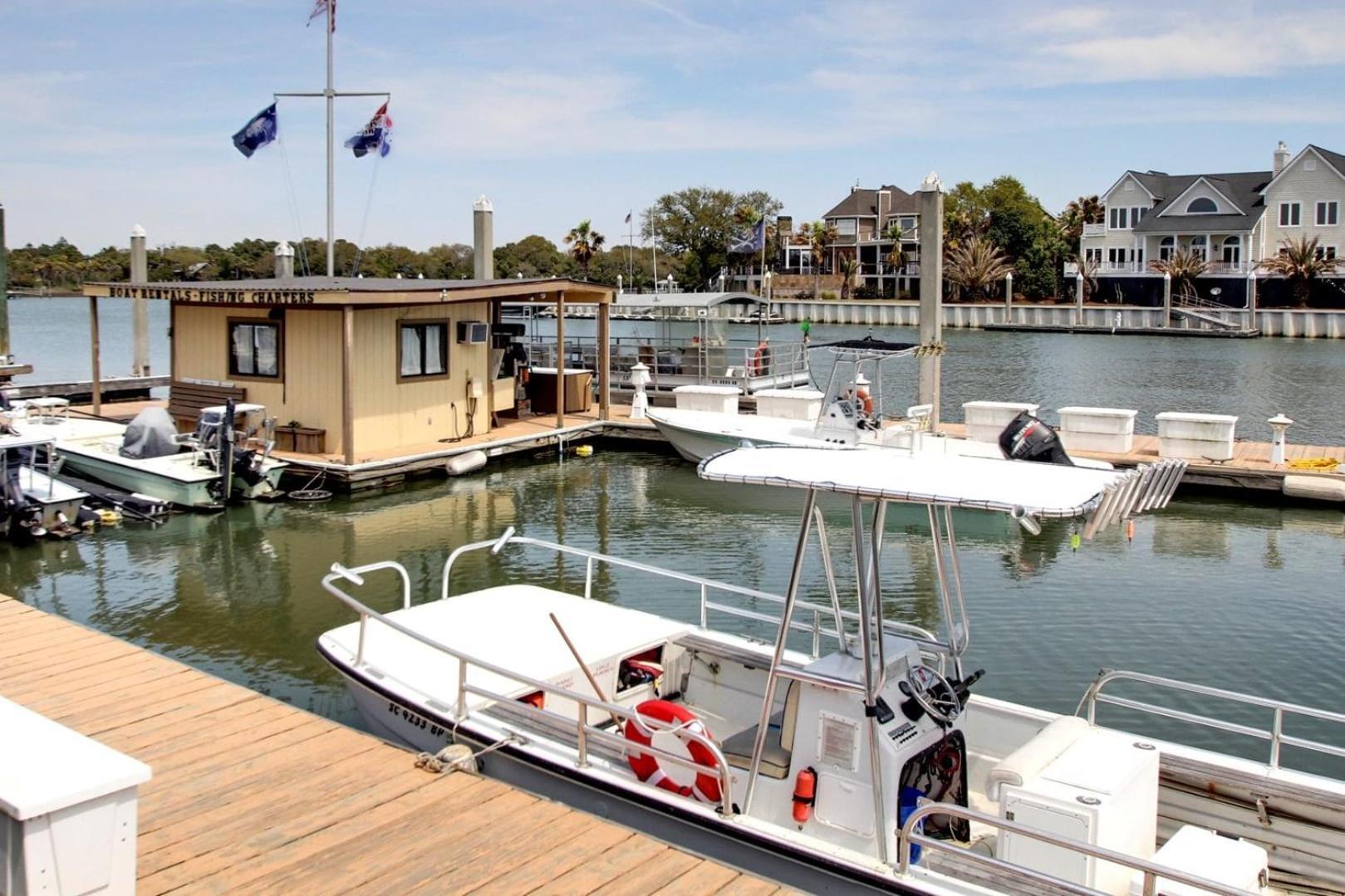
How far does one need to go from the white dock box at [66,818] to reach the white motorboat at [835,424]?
13533 mm

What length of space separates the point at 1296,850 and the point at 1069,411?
16.2 metres

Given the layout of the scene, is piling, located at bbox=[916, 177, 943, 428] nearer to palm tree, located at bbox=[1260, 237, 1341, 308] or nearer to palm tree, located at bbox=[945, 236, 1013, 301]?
palm tree, located at bbox=[1260, 237, 1341, 308]

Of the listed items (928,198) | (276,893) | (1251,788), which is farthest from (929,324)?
(276,893)

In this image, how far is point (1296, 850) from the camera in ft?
21.4

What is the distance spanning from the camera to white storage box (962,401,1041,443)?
22125 mm

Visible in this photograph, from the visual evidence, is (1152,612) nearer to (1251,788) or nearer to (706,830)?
(1251,788)

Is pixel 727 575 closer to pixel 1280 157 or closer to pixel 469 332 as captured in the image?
pixel 469 332

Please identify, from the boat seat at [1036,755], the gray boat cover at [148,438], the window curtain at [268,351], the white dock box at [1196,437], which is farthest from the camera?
the window curtain at [268,351]

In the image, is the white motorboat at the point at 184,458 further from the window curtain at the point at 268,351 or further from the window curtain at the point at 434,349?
the window curtain at the point at 434,349

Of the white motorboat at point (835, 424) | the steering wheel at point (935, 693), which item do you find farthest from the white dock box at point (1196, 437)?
the steering wheel at point (935, 693)

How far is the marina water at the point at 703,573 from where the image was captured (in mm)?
11992

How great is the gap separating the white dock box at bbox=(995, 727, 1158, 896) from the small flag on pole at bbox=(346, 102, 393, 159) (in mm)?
24717

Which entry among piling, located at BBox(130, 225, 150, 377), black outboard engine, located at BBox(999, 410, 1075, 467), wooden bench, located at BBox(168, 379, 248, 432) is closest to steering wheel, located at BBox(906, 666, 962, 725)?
black outboard engine, located at BBox(999, 410, 1075, 467)

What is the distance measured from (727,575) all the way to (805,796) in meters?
8.96
